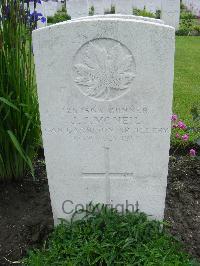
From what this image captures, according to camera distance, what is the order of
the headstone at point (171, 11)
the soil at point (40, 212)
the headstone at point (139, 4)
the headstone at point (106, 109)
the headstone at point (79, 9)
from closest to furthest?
1. the headstone at point (106, 109)
2. the soil at point (40, 212)
3. the headstone at point (79, 9)
4. the headstone at point (171, 11)
5. the headstone at point (139, 4)

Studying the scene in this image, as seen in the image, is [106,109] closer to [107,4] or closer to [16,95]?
[16,95]

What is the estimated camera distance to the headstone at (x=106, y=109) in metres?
Answer: 2.16

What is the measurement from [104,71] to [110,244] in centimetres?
93

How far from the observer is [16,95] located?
283 cm

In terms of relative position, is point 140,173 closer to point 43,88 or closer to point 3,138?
point 43,88

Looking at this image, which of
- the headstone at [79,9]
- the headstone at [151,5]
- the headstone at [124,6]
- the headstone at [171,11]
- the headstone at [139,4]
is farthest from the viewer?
the headstone at [139,4]

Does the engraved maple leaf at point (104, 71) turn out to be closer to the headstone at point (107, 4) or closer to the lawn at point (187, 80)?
the lawn at point (187, 80)

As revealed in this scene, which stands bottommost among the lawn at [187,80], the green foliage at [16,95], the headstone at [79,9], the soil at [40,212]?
the soil at [40,212]

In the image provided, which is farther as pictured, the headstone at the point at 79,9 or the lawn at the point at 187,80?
the headstone at the point at 79,9

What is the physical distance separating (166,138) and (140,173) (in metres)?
0.27

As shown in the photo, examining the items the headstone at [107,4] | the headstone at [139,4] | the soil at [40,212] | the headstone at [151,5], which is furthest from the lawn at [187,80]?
the headstone at [107,4]

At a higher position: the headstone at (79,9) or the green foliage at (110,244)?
the headstone at (79,9)

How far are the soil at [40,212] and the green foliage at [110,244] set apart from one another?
13 centimetres

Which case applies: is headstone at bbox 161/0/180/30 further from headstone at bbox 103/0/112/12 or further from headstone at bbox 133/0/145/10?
headstone at bbox 103/0/112/12
